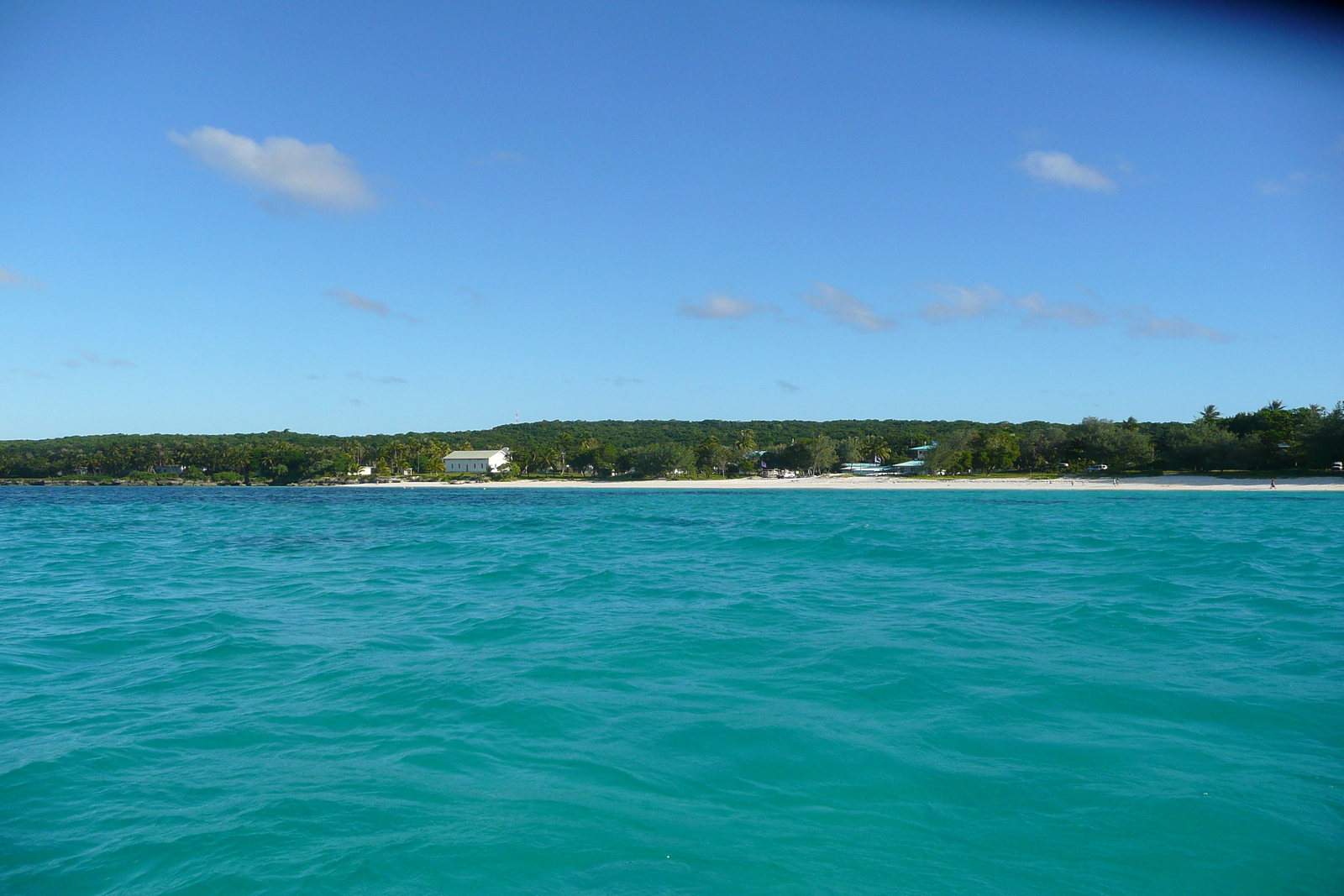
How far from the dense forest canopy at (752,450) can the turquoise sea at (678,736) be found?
7890cm

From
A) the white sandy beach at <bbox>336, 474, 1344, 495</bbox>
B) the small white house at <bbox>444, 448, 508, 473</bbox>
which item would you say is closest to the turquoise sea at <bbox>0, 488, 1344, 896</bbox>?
the white sandy beach at <bbox>336, 474, 1344, 495</bbox>

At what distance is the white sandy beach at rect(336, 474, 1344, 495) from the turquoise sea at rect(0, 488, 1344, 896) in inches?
2452

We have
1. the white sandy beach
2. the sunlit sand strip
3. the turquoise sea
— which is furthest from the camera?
the sunlit sand strip

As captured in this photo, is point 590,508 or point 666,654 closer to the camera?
point 666,654

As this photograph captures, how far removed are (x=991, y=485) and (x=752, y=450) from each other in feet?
183

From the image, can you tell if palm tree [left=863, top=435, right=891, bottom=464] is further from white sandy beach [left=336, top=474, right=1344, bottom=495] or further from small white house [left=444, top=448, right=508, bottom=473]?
small white house [left=444, top=448, right=508, bottom=473]

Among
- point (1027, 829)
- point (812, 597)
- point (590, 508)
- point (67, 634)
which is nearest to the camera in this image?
point (1027, 829)

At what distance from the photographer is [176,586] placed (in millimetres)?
15281

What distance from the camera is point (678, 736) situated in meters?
6.68

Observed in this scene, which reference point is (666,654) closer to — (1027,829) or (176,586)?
(1027,829)

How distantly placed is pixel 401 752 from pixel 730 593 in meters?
8.37

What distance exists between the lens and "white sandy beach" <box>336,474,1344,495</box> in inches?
2589

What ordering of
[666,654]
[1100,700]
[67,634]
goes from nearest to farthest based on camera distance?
[1100,700]
[666,654]
[67,634]

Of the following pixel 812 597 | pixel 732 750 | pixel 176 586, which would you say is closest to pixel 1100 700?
pixel 732 750
